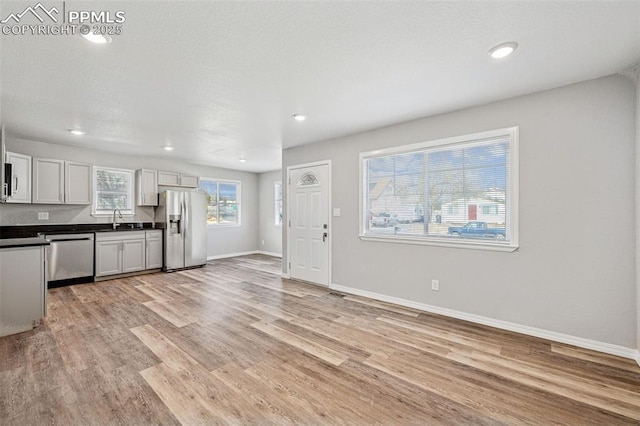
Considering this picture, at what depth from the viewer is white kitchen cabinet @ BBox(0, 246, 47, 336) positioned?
112 inches

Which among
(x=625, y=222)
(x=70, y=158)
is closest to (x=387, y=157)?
(x=625, y=222)

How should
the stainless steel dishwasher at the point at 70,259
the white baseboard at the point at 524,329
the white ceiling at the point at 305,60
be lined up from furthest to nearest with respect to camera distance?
the stainless steel dishwasher at the point at 70,259 → the white baseboard at the point at 524,329 → the white ceiling at the point at 305,60

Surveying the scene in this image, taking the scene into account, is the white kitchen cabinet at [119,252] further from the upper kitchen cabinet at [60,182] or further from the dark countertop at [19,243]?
the dark countertop at [19,243]

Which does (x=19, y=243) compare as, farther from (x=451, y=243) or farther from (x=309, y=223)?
(x=451, y=243)

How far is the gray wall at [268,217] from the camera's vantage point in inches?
319

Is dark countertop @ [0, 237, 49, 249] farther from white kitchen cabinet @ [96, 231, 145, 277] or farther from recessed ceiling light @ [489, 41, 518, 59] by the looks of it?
recessed ceiling light @ [489, 41, 518, 59]

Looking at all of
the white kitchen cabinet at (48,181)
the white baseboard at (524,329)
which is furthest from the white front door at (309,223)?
the white kitchen cabinet at (48,181)

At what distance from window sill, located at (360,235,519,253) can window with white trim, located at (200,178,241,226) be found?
16.6 feet

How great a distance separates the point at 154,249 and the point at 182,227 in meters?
0.70

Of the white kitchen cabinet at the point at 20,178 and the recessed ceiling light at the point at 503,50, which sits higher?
the recessed ceiling light at the point at 503,50

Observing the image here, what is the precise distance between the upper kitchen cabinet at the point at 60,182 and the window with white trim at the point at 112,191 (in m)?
0.31

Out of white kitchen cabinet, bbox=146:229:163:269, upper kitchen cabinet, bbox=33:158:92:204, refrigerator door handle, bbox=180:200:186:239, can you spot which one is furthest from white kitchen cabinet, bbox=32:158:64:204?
refrigerator door handle, bbox=180:200:186:239

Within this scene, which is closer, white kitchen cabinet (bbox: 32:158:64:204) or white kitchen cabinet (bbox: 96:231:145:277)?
white kitchen cabinet (bbox: 32:158:64:204)

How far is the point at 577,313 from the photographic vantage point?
8.68 feet
